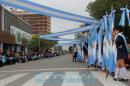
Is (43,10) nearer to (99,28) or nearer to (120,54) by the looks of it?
(99,28)

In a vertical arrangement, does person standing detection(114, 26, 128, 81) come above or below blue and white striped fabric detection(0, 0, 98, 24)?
below

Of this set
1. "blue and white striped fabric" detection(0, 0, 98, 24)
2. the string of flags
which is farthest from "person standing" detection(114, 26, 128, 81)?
"blue and white striped fabric" detection(0, 0, 98, 24)

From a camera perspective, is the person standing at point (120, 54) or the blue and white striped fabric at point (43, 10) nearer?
the person standing at point (120, 54)

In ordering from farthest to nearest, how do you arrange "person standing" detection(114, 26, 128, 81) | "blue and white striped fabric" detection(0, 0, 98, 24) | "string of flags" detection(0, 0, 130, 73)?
"blue and white striped fabric" detection(0, 0, 98, 24) → "string of flags" detection(0, 0, 130, 73) → "person standing" detection(114, 26, 128, 81)

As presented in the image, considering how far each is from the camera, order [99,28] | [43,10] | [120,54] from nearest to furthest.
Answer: [120,54] → [99,28] → [43,10]

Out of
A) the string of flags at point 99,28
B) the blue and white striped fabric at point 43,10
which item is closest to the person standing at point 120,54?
the string of flags at point 99,28

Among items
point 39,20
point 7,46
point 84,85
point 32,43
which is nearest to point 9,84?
point 84,85

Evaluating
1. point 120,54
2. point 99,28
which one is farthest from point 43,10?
point 120,54

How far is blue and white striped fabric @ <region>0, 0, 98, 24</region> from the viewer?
71.3ft

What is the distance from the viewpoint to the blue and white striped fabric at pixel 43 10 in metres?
21.7

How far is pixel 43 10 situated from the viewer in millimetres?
22781

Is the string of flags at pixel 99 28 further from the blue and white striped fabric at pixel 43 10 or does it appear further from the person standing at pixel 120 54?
the person standing at pixel 120 54

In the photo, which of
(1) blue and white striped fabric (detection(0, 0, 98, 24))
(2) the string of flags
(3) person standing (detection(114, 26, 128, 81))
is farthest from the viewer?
(1) blue and white striped fabric (detection(0, 0, 98, 24))

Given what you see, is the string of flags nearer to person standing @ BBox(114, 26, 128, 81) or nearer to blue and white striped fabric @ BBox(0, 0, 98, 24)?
blue and white striped fabric @ BBox(0, 0, 98, 24)
